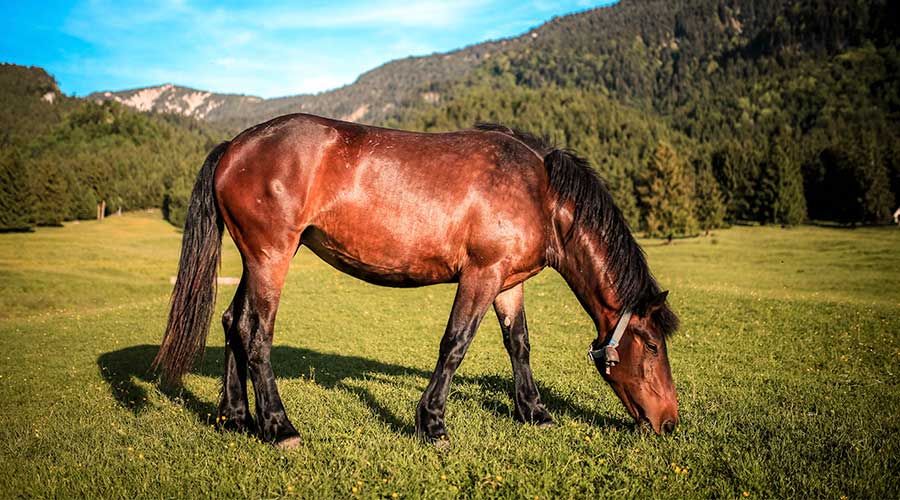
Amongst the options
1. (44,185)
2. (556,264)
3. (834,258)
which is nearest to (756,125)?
(834,258)

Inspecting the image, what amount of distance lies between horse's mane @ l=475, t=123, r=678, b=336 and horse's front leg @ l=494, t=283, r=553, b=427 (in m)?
1.04

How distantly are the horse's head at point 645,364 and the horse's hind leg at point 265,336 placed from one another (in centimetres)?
312

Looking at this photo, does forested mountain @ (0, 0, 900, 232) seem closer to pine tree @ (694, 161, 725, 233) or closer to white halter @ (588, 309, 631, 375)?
pine tree @ (694, 161, 725, 233)

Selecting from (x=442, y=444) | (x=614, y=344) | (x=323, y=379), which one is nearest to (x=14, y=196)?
(x=323, y=379)

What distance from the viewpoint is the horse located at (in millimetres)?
4922

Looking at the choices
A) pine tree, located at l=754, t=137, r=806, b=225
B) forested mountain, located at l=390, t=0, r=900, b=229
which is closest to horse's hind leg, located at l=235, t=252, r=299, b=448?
forested mountain, located at l=390, t=0, r=900, b=229

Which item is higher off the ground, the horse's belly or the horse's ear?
the horse's belly

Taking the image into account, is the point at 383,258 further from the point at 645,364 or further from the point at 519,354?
the point at 645,364

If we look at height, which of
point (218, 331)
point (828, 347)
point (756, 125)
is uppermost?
point (756, 125)

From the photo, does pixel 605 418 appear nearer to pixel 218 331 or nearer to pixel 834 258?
pixel 218 331

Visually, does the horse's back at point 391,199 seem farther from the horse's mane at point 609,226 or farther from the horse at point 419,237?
the horse's mane at point 609,226

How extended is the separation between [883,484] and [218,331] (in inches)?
548

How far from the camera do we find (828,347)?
1034 centimetres

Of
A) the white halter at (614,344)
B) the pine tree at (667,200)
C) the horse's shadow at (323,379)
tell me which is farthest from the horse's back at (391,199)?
the pine tree at (667,200)
